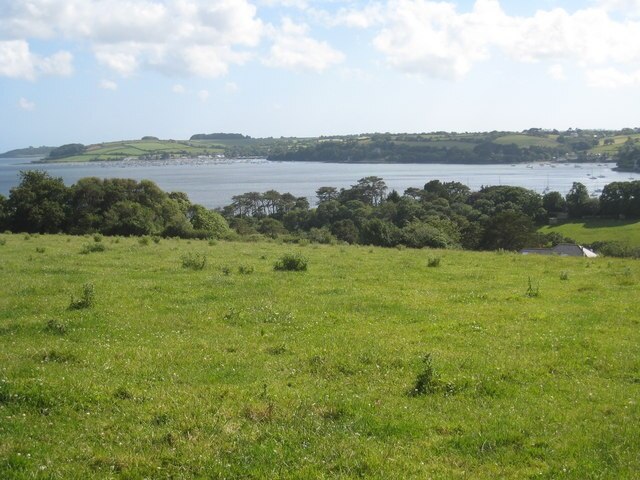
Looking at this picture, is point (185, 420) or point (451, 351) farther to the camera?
point (451, 351)

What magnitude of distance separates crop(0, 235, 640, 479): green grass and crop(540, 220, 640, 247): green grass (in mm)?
72157

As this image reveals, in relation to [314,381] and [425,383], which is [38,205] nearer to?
[314,381]

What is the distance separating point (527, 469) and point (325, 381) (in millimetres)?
3858

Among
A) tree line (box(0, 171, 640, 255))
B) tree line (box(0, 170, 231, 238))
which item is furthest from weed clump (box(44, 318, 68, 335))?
tree line (box(0, 170, 231, 238))

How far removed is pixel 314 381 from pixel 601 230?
94.0 metres

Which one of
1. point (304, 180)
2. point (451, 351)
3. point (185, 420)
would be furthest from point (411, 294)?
point (304, 180)

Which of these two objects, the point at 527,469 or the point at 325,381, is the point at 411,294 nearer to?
the point at 325,381

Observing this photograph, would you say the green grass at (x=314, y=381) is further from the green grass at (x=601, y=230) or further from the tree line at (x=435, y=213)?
the green grass at (x=601, y=230)

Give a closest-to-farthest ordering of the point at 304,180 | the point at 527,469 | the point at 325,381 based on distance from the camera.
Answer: the point at 527,469 → the point at 325,381 → the point at 304,180

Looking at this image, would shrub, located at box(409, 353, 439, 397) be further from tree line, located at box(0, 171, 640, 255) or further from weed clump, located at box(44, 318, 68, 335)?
tree line, located at box(0, 171, 640, 255)

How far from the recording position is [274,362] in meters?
10.8

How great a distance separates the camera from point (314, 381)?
385 inches

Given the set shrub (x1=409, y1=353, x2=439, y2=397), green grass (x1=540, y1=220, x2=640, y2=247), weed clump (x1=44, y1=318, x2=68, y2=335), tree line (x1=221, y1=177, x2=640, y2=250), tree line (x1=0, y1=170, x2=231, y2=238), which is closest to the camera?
→ shrub (x1=409, y1=353, x2=439, y2=397)

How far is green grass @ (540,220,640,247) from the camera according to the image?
3282 inches
